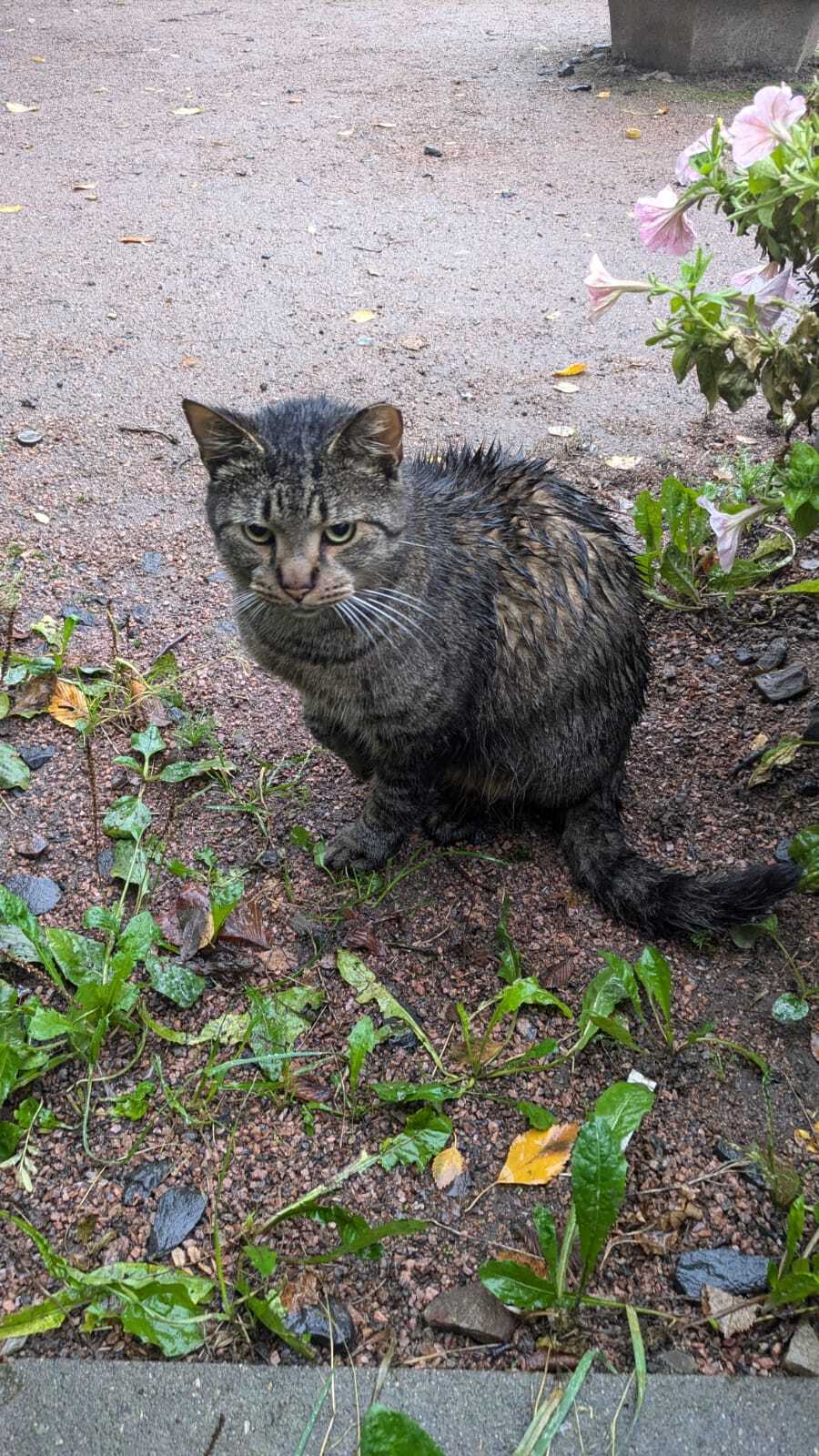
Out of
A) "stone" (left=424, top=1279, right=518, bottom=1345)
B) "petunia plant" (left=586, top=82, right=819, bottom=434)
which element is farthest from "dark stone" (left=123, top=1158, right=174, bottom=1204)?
"petunia plant" (left=586, top=82, right=819, bottom=434)

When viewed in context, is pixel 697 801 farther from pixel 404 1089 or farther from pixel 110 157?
pixel 110 157

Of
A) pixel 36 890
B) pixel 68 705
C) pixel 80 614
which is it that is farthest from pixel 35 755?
pixel 80 614

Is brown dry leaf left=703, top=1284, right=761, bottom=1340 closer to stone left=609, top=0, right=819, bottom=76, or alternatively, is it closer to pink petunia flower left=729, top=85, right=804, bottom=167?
pink petunia flower left=729, top=85, right=804, bottom=167

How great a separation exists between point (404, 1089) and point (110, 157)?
739 cm

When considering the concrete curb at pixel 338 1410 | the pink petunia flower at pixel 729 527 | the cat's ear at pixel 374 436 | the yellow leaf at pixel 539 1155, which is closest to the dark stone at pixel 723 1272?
the concrete curb at pixel 338 1410

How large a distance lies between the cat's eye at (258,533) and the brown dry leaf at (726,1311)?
1806 millimetres

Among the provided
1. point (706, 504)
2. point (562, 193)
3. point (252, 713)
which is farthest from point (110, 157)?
point (706, 504)

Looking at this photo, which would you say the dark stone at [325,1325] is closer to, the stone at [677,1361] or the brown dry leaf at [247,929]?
the stone at [677,1361]

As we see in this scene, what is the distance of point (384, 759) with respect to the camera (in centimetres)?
288

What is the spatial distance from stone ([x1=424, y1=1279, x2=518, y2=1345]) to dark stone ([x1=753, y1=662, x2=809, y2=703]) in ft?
6.78

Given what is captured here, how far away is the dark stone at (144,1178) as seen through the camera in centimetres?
215

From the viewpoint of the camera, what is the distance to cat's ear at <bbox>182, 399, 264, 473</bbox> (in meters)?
2.47

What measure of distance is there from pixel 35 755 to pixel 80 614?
2.48 ft

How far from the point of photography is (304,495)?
2.51 metres
